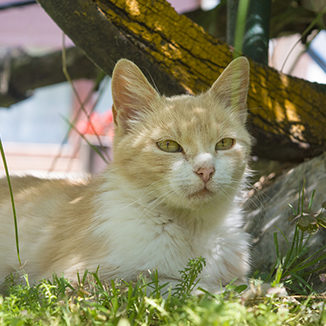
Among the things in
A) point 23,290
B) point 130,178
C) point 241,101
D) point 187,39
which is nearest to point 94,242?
point 130,178

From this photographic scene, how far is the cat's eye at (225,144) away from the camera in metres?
2.16

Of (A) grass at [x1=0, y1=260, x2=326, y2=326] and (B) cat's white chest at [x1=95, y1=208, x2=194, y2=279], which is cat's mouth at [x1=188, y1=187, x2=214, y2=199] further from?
(A) grass at [x1=0, y1=260, x2=326, y2=326]

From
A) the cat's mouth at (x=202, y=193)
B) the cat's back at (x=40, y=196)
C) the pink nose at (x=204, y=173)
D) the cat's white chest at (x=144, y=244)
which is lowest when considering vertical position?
the cat's back at (x=40, y=196)

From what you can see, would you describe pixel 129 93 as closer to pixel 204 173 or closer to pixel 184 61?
pixel 184 61

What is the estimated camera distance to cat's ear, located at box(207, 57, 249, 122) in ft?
7.39

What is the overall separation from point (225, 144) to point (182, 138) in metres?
0.25

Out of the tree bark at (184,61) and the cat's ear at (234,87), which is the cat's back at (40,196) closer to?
the tree bark at (184,61)

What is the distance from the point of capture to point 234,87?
235 cm

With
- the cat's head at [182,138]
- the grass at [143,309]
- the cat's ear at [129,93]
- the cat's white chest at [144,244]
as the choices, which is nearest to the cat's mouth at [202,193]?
the cat's head at [182,138]

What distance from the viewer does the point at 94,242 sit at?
6.82 ft

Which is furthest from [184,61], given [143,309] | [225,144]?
[143,309]

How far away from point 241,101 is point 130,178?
2.48ft

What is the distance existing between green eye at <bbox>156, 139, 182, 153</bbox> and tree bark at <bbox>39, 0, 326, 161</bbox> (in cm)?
55

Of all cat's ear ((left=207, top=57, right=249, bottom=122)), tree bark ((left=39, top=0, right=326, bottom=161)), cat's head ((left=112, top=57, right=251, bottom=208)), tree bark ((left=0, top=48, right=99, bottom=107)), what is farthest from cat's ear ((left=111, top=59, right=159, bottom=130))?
tree bark ((left=0, top=48, right=99, bottom=107))
